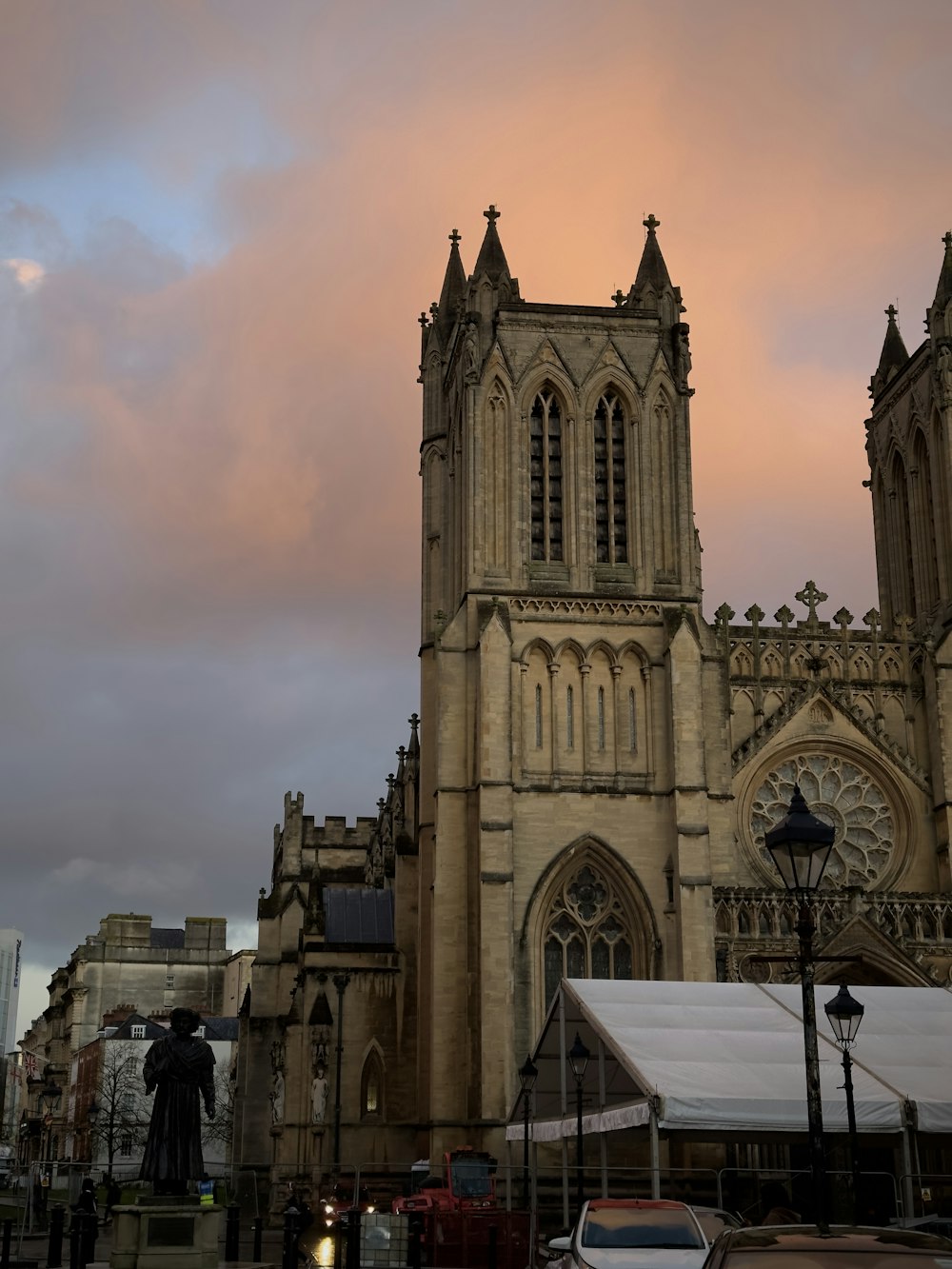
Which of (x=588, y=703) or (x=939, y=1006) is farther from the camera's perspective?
(x=588, y=703)

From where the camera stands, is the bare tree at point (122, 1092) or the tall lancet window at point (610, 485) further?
the bare tree at point (122, 1092)

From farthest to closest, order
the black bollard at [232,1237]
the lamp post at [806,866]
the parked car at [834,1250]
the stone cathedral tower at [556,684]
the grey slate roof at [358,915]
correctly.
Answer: the grey slate roof at [358,915] → the stone cathedral tower at [556,684] → the black bollard at [232,1237] → the lamp post at [806,866] → the parked car at [834,1250]

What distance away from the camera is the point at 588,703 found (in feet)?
133

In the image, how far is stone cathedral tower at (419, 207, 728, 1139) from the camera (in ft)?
125

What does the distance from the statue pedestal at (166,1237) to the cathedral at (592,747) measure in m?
21.4

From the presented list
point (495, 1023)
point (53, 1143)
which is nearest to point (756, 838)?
point (495, 1023)

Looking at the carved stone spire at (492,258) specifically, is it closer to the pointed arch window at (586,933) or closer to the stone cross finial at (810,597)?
the stone cross finial at (810,597)

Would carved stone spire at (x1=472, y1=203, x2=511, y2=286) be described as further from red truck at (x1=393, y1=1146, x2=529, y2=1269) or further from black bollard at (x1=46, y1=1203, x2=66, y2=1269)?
black bollard at (x1=46, y1=1203, x2=66, y2=1269)

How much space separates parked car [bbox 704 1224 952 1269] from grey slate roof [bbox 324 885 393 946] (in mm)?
40544

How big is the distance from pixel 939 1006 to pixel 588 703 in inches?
569

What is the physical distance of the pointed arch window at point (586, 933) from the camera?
38688 millimetres

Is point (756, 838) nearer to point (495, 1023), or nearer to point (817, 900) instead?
point (817, 900)

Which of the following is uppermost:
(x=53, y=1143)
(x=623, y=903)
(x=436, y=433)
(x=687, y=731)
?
(x=436, y=433)

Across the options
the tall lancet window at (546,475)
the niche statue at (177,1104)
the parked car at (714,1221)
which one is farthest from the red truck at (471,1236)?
the tall lancet window at (546,475)
